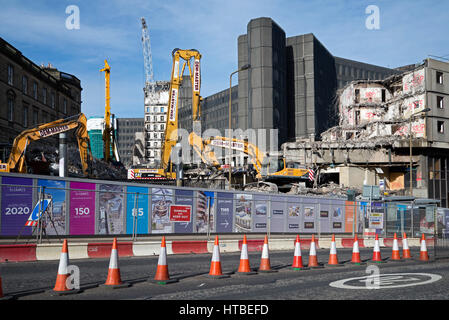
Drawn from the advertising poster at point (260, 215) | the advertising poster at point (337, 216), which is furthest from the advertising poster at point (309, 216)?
the advertising poster at point (260, 215)

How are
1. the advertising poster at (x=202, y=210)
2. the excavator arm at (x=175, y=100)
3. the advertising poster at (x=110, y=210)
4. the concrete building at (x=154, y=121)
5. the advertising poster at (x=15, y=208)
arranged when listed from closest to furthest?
the advertising poster at (x=15, y=208)
the advertising poster at (x=110, y=210)
the advertising poster at (x=202, y=210)
the excavator arm at (x=175, y=100)
the concrete building at (x=154, y=121)

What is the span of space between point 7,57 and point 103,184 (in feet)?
118

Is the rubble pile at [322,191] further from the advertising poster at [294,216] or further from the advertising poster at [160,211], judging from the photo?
the advertising poster at [160,211]

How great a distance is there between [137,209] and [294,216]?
970cm

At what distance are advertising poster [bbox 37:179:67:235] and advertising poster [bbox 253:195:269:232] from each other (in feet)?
32.5

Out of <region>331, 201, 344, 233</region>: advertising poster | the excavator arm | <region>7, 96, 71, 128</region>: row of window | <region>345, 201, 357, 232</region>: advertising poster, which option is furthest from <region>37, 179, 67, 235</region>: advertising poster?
<region>7, 96, 71, 128</region>: row of window

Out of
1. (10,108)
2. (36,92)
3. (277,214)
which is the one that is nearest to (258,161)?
(277,214)

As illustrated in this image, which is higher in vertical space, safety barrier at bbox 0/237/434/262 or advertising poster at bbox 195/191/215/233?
advertising poster at bbox 195/191/215/233

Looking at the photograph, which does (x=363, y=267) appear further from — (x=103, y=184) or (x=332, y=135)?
(x=332, y=135)

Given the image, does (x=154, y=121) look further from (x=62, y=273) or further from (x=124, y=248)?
(x=62, y=273)

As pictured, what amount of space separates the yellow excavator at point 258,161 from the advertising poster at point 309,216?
15.0 m

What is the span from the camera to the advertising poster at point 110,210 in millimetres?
18828

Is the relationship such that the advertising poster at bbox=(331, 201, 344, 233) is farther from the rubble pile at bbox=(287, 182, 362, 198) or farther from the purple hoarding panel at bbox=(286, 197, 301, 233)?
the rubble pile at bbox=(287, 182, 362, 198)

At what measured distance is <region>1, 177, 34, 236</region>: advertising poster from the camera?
1588 centimetres
